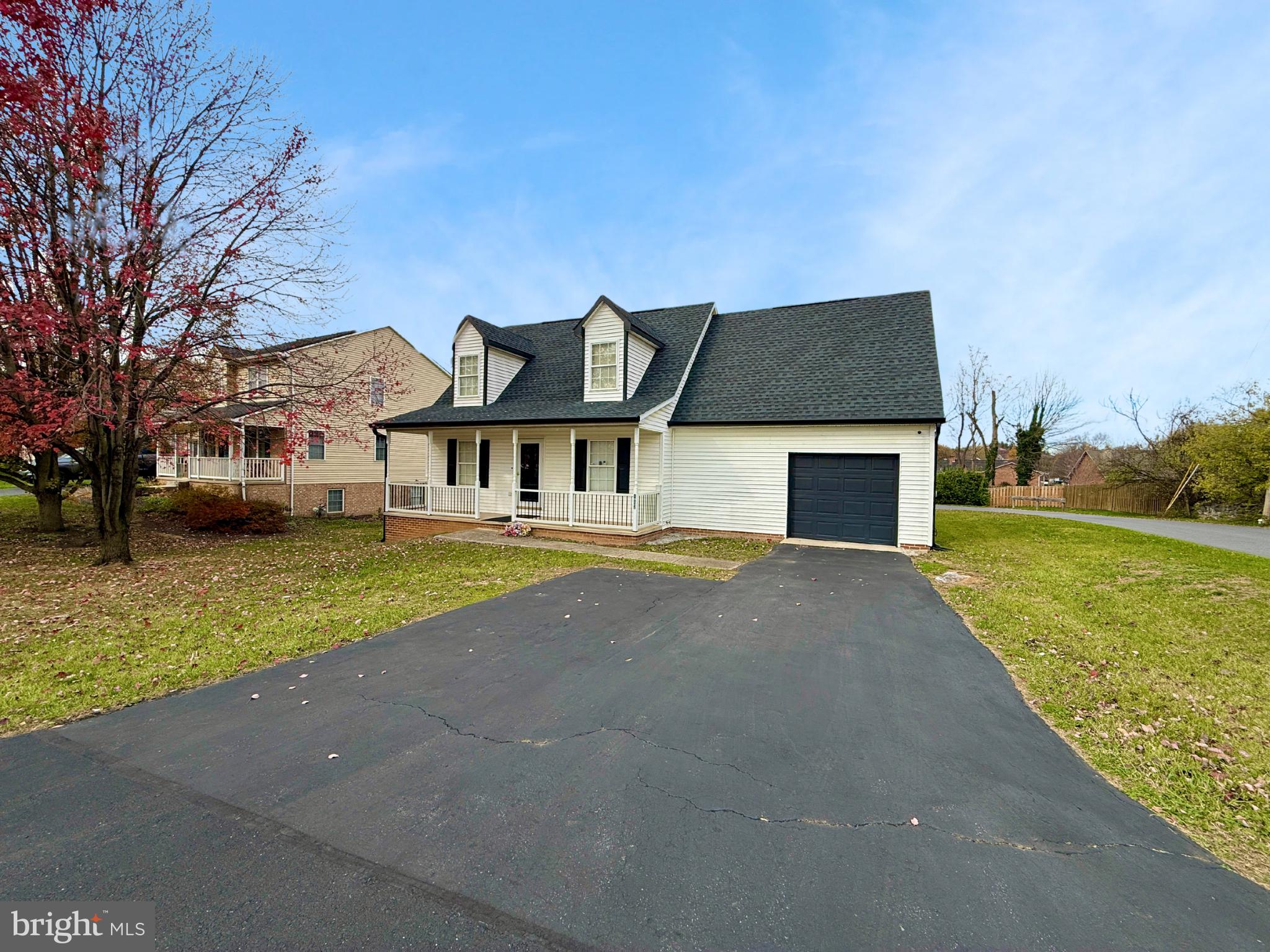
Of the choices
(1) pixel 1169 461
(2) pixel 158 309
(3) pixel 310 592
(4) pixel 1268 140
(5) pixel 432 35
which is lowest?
(3) pixel 310 592

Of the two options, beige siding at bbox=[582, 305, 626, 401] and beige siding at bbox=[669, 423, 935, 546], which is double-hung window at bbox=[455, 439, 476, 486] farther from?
beige siding at bbox=[669, 423, 935, 546]

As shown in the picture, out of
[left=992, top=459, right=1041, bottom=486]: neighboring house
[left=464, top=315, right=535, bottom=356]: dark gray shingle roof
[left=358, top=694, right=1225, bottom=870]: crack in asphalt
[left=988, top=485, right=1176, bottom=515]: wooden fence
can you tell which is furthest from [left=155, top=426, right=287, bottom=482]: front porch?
[left=992, top=459, right=1041, bottom=486]: neighboring house

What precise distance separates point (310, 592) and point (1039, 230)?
2106cm

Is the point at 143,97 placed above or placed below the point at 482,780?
above

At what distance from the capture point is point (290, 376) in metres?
11.1

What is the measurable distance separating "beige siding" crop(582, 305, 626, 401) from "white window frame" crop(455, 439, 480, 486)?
13.5ft

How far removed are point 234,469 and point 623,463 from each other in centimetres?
1745

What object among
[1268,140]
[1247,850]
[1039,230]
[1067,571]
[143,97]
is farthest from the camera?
[1039,230]

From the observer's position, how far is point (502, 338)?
55.0 feet

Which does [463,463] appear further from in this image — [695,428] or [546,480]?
[695,428]

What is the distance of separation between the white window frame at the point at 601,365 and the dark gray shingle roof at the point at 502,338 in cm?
334

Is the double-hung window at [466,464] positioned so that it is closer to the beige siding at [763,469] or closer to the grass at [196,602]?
the grass at [196,602]

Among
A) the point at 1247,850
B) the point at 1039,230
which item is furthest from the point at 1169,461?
the point at 1247,850

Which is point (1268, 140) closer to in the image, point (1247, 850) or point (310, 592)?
point (1247, 850)
